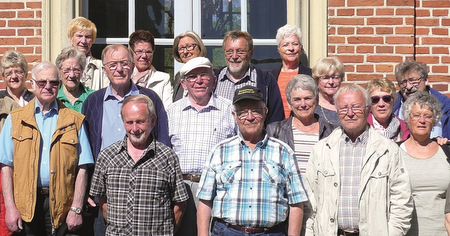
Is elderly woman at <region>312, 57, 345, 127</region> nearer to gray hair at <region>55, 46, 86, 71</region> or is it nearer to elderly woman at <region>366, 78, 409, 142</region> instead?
elderly woman at <region>366, 78, 409, 142</region>

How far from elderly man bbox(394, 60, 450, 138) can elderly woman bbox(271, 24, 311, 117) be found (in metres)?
0.81

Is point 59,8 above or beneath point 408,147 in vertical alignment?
above

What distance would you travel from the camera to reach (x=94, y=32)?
6926 millimetres

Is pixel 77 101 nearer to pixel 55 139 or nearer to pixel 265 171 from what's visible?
pixel 55 139

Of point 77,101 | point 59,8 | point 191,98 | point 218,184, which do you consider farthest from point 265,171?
point 59,8

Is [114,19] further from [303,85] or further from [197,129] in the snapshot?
[303,85]

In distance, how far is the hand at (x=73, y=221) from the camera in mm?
5453

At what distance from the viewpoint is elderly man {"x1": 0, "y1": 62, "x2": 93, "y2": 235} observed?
17.7 feet

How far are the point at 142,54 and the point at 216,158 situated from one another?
6.22 feet

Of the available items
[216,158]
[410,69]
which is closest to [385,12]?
[410,69]

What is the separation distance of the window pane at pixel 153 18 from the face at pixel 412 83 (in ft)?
8.04

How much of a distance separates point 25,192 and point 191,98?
140 cm

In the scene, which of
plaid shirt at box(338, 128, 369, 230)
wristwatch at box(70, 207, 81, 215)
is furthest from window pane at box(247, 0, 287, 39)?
wristwatch at box(70, 207, 81, 215)

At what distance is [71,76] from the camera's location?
6098 mm
